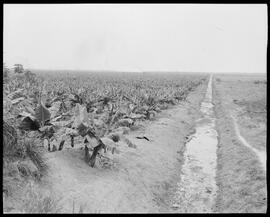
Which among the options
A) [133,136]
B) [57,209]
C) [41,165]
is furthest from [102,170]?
[133,136]

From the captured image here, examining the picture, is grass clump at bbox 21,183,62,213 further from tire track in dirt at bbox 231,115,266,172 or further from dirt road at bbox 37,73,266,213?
tire track in dirt at bbox 231,115,266,172

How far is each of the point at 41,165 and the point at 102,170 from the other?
1688 millimetres

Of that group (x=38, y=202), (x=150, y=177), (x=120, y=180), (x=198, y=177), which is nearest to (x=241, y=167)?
(x=198, y=177)

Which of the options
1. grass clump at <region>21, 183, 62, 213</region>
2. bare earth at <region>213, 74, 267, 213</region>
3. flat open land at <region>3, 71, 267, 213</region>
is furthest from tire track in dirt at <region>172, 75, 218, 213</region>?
grass clump at <region>21, 183, 62, 213</region>

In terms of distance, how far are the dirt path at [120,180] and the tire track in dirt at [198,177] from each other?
0.81 feet

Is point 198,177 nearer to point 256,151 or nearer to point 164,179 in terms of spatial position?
point 164,179

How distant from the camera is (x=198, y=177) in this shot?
9.12m

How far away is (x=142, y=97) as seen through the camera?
16.7 metres

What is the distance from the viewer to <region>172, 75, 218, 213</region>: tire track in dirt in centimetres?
739

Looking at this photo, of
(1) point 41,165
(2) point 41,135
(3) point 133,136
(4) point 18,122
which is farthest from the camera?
(3) point 133,136

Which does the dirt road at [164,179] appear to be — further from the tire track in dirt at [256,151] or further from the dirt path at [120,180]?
the tire track in dirt at [256,151]

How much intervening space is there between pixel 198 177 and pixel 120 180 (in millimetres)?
2582

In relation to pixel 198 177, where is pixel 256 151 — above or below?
above

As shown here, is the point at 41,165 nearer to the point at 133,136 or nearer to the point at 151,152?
the point at 151,152
